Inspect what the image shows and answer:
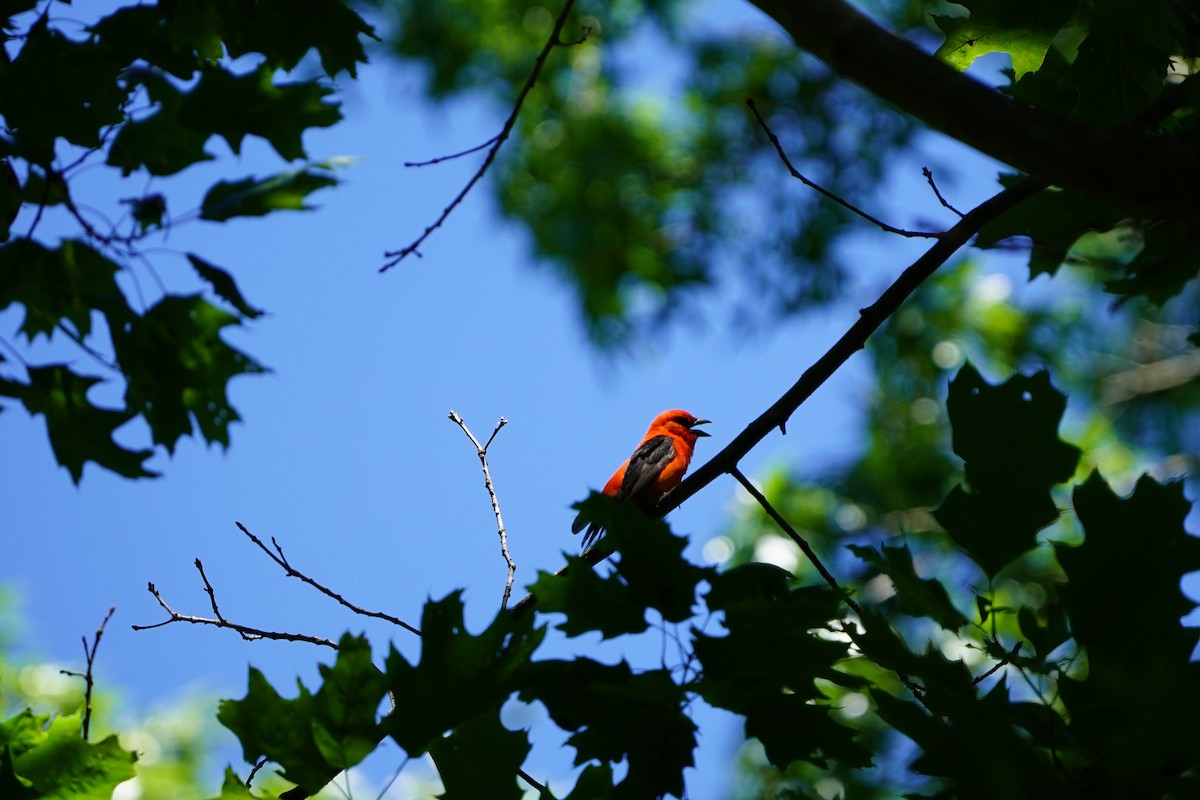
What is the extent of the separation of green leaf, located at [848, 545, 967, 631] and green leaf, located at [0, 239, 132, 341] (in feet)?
9.88

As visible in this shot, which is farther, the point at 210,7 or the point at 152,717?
the point at 152,717

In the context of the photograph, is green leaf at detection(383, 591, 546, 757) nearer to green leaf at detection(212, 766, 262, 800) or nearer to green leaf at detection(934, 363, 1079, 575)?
green leaf at detection(212, 766, 262, 800)

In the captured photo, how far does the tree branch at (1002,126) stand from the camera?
4.67 ft

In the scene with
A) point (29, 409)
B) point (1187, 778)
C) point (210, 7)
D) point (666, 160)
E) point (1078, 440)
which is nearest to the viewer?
A: point (1187, 778)

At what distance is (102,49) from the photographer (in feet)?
10.9

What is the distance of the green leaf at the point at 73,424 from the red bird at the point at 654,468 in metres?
2.43

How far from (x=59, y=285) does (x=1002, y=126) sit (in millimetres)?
3439

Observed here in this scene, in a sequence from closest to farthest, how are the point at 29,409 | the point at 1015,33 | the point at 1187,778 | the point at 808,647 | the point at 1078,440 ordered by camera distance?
the point at 1187,778, the point at 808,647, the point at 1015,33, the point at 29,409, the point at 1078,440

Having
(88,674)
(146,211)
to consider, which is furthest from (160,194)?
(88,674)

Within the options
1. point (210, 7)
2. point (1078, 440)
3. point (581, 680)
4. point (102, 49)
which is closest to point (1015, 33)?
point (581, 680)

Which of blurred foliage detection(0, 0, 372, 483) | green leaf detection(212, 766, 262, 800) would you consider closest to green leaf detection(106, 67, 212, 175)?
blurred foliage detection(0, 0, 372, 483)

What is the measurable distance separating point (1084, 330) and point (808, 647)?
1053cm

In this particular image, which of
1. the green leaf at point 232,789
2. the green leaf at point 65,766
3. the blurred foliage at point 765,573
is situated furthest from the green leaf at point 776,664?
the green leaf at point 65,766

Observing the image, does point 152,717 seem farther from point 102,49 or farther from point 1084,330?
point 1084,330
